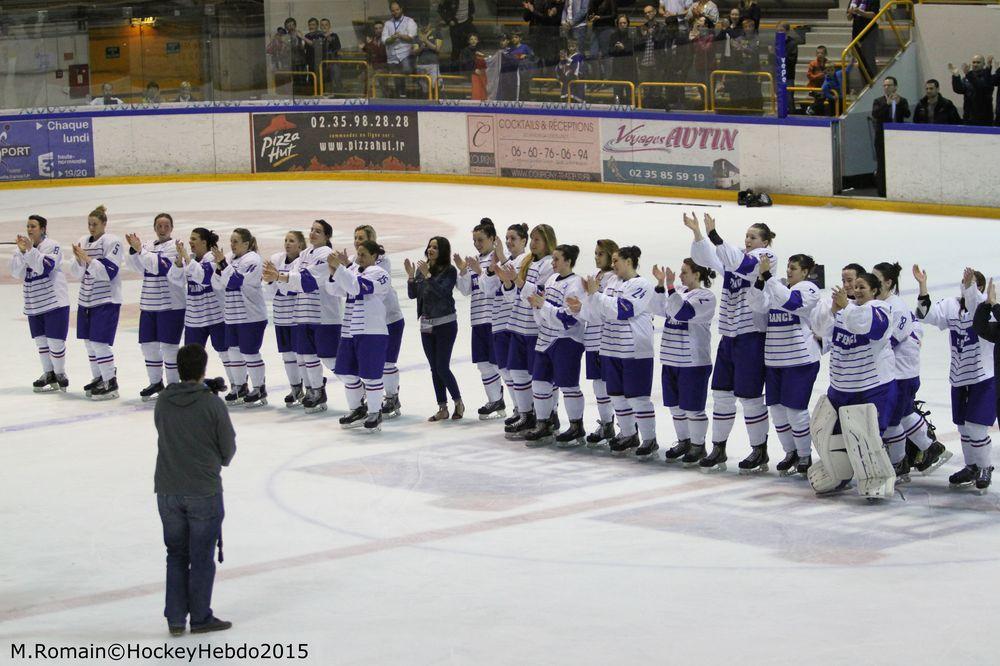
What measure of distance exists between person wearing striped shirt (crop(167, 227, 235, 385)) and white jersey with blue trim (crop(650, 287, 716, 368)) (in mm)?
4437

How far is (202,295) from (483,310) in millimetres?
2705

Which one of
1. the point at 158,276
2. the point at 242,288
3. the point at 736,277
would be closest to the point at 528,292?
the point at 736,277

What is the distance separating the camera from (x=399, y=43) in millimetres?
31000

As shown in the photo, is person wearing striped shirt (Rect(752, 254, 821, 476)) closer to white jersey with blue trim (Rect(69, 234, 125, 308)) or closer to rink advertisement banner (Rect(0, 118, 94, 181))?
white jersey with blue trim (Rect(69, 234, 125, 308))

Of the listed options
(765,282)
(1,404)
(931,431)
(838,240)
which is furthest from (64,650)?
(838,240)

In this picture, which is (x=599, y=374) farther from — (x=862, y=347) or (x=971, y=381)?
(x=971, y=381)

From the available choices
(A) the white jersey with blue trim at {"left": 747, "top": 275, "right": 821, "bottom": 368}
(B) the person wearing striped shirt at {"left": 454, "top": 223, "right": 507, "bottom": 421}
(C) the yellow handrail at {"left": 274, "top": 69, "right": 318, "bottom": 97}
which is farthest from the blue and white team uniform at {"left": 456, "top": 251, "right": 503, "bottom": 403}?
(C) the yellow handrail at {"left": 274, "top": 69, "right": 318, "bottom": 97}

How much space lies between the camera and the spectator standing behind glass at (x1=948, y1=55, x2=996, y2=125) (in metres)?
23.9

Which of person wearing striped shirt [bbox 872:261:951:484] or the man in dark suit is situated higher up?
the man in dark suit

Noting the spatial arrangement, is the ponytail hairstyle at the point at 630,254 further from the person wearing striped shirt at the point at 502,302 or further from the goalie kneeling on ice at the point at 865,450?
the goalie kneeling on ice at the point at 865,450

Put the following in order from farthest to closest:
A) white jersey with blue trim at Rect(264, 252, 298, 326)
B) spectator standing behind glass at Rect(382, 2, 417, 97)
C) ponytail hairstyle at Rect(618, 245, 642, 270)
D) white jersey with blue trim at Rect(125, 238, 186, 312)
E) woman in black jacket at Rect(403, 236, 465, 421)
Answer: spectator standing behind glass at Rect(382, 2, 417, 97)
white jersey with blue trim at Rect(125, 238, 186, 312)
white jersey with blue trim at Rect(264, 252, 298, 326)
woman in black jacket at Rect(403, 236, 465, 421)
ponytail hairstyle at Rect(618, 245, 642, 270)

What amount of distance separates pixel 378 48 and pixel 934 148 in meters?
11.7

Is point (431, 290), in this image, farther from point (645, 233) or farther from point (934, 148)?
point (934, 148)

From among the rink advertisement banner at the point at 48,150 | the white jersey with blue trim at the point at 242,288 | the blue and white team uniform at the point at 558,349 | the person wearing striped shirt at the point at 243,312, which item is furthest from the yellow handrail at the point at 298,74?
the blue and white team uniform at the point at 558,349
